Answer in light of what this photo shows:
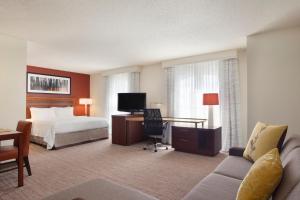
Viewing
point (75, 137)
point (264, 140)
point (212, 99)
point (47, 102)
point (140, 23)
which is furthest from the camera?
point (47, 102)

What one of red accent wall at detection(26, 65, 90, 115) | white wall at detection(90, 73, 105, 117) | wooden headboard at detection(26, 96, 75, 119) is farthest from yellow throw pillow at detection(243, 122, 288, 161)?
red accent wall at detection(26, 65, 90, 115)

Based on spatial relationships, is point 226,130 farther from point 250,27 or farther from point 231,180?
point 231,180

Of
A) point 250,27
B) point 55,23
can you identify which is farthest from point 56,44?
point 250,27

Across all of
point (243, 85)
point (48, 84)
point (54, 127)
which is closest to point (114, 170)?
point (54, 127)

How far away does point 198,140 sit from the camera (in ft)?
13.4

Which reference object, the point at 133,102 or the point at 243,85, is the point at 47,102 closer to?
the point at 133,102

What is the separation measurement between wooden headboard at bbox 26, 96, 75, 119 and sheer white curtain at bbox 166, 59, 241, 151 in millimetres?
3853

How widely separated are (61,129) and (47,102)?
2106 mm

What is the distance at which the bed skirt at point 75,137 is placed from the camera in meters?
4.54

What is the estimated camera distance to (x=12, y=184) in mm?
2531

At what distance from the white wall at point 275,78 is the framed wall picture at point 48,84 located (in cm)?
599

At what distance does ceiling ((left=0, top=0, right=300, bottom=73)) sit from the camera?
228 centimetres

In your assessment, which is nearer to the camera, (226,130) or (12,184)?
(12,184)

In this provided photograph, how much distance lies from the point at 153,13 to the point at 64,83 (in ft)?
17.2
